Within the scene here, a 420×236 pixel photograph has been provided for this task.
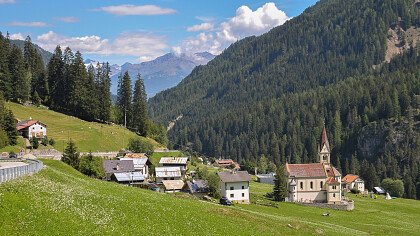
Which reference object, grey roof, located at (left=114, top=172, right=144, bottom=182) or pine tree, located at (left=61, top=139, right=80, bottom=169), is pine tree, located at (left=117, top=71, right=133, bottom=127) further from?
pine tree, located at (left=61, top=139, right=80, bottom=169)

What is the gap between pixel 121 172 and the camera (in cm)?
9244

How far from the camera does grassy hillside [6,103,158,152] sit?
113 meters

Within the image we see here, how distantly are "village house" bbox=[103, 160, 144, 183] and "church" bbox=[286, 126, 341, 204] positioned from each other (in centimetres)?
3584

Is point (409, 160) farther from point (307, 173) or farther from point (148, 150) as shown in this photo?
point (148, 150)

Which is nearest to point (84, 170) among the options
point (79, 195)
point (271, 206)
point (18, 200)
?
point (271, 206)

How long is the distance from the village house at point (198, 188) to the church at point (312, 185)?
27.6 meters

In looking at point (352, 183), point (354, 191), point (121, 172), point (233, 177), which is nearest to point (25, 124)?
point (121, 172)

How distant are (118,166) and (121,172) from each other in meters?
2.00

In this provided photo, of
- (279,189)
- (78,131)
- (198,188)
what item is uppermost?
(78,131)

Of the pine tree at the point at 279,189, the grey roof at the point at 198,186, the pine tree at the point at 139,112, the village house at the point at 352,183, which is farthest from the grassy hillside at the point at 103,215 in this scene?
the village house at the point at 352,183

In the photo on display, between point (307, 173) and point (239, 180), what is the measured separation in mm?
28340

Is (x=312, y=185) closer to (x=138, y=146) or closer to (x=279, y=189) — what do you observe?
(x=279, y=189)

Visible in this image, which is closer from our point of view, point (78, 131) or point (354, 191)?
point (78, 131)

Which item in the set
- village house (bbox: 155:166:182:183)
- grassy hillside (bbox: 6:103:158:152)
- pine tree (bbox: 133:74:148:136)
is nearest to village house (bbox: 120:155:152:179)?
village house (bbox: 155:166:182:183)
